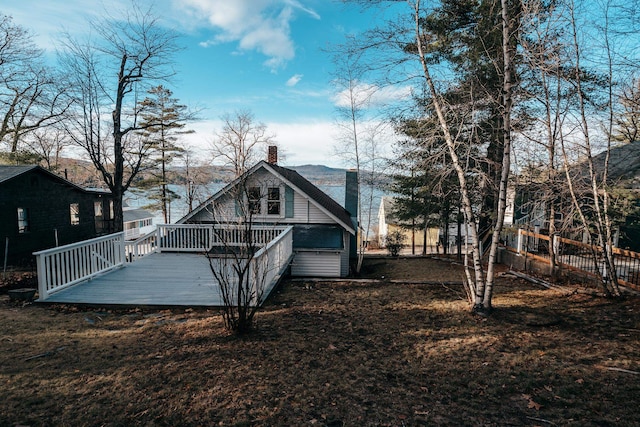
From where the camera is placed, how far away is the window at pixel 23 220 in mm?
13797

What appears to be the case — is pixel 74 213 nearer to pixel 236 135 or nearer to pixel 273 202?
pixel 273 202

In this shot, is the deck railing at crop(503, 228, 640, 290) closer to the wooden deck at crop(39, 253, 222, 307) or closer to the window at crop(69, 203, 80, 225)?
the wooden deck at crop(39, 253, 222, 307)

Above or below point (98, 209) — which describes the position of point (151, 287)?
below

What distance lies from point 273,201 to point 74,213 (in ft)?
38.8

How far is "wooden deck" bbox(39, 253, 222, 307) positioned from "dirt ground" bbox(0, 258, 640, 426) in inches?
13.6

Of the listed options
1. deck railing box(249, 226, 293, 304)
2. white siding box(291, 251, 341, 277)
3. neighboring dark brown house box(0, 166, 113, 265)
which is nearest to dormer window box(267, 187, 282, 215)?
white siding box(291, 251, 341, 277)

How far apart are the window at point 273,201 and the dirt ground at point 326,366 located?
7.55 m

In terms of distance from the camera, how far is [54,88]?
20297 mm

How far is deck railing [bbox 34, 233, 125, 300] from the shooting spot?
6316 millimetres

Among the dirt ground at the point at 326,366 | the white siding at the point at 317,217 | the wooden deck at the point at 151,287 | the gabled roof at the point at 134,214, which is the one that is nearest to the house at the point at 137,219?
the gabled roof at the point at 134,214

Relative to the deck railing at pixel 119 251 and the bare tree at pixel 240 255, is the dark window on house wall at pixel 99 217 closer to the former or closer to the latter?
the deck railing at pixel 119 251

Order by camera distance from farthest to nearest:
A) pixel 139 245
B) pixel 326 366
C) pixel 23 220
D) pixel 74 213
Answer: pixel 74 213
pixel 23 220
pixel 139 245
pixel 326 366

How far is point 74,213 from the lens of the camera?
57.1ft

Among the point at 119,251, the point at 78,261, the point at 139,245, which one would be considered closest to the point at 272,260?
the point at 119,251
